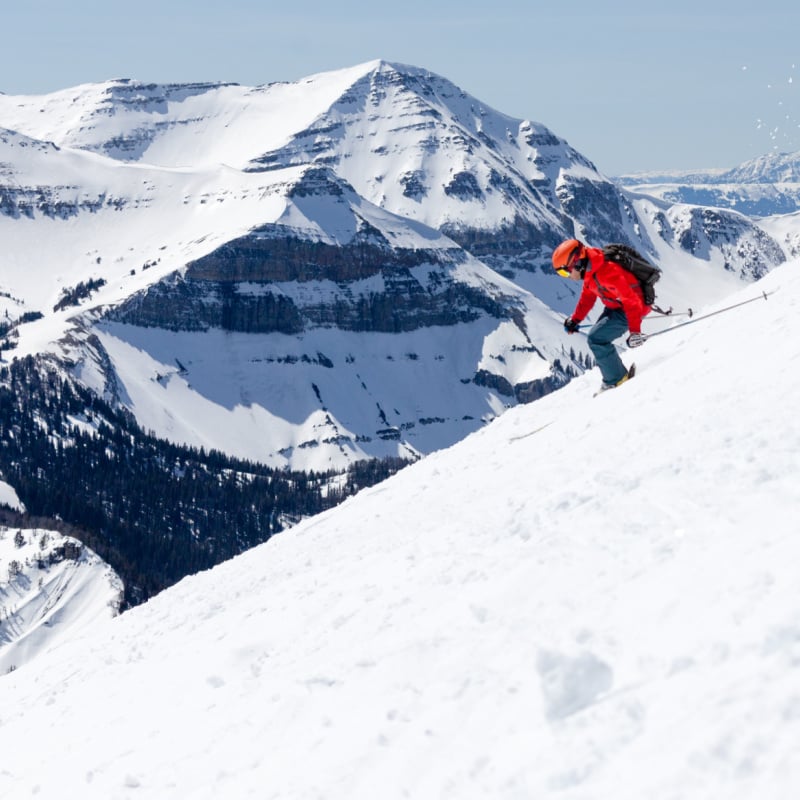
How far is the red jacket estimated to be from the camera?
25.2 metres

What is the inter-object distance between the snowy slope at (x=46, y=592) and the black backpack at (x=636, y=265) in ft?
410

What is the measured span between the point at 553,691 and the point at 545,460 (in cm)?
1031

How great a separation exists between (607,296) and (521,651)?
14.9 metres

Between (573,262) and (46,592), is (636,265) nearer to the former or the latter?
(573,262)

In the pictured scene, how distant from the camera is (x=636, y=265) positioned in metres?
25.3

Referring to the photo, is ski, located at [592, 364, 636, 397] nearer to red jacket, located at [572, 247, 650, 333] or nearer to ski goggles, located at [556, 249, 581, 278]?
red jacket, located at [572, 247, 650, 333]

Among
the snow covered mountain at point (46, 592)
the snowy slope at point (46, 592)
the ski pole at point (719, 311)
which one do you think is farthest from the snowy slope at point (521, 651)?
the snow covered mountain at point (46, 592)

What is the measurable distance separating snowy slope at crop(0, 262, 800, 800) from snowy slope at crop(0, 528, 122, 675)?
5030 inches

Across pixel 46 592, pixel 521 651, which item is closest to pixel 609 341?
pixel 521 651

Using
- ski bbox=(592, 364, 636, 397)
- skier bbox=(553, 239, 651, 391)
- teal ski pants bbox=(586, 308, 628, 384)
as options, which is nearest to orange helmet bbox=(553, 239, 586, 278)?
skier bbox=(553, 239, 651, 391)

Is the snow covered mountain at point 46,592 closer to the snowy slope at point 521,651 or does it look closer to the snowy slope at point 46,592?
the snowy slope at point 46,592

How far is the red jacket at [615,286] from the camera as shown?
2520 centimetres

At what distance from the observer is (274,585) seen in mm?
21672

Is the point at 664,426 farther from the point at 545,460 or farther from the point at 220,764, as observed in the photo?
the point at 220,764
